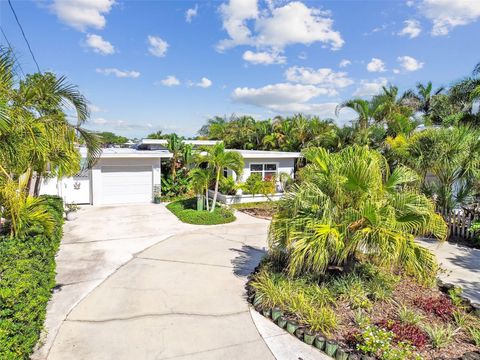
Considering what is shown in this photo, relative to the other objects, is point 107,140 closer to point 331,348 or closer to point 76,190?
point 76,190

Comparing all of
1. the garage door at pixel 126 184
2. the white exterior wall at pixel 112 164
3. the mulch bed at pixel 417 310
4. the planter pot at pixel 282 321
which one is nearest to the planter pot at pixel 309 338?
the mulch bed at pixel 417 310

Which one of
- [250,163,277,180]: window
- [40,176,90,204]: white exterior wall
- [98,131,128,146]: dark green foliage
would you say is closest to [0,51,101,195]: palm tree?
[98,131,128,146]: dark green foliage

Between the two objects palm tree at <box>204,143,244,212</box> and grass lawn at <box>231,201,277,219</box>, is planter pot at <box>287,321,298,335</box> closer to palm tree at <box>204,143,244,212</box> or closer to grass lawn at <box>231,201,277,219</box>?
palm tree at <box>204,143,244,212</box>

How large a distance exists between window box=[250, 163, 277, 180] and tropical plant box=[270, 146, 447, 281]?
12.6 meters

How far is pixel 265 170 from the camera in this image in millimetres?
19188

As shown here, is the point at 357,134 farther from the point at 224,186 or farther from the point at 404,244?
the point at 404,244

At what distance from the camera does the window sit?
18781 millimetres

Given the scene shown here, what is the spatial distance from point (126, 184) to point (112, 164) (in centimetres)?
129

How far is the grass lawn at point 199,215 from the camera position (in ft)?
41.7

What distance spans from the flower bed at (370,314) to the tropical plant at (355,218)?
0.54 m

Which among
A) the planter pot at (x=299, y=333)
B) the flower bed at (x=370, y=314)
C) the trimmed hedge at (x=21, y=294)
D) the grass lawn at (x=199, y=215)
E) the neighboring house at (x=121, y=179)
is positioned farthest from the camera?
the neighboring house at (x=121, y=179)

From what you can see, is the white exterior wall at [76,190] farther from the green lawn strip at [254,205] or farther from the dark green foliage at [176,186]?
the green lawn strip at [254,205]

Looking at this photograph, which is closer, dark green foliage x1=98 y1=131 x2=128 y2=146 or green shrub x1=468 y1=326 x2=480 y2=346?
green shrub x1=468 y1=326 x2=480 y2=346

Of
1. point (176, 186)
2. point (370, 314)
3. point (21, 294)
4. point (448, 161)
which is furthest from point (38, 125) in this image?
point (176, 186)
